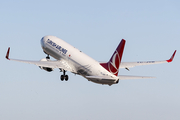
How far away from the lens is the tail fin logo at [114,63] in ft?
230

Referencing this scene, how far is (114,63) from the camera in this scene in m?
70.8

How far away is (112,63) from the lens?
233 feet

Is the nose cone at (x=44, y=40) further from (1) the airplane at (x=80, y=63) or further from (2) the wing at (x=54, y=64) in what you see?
(2) the wing at (x=54, y=64)

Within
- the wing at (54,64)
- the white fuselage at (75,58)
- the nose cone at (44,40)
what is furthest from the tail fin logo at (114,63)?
the nose cone at (44,40)

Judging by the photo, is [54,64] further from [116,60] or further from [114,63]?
[116,60]

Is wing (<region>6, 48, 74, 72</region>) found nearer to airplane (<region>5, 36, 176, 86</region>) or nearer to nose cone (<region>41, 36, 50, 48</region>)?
airplane (<region>5, 36, 176, 86</region>)

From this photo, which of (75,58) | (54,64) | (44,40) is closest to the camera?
(75,58)

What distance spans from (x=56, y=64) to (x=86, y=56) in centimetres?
609

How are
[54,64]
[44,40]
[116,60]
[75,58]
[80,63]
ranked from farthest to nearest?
[44,40] → [54,64] → [75,58] → [80,63] → [116,60]

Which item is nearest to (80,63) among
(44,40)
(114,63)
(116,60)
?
(114,63)

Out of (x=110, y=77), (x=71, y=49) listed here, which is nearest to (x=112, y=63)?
(x=110, y=77)

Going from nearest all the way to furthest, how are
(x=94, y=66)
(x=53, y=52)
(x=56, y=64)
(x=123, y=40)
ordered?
(x=123, y=40) → (x=94, y=66) → (x=56, y=64) → (x=53, y=52)

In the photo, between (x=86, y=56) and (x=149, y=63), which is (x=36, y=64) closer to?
(x=86, y=56)

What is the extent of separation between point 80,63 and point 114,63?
8336mm
